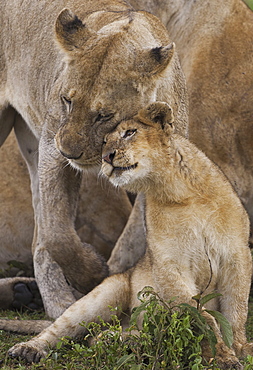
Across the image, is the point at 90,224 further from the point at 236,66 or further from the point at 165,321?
the point at 165,321

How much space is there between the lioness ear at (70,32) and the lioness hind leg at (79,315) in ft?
4.10

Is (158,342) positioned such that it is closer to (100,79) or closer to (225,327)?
(225,327)

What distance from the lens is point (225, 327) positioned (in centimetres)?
342

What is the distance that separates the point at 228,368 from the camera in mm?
3365

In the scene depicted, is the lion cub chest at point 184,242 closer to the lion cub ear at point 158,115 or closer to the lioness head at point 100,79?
the lion cub ear at point 158,115

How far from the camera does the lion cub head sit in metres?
3.34

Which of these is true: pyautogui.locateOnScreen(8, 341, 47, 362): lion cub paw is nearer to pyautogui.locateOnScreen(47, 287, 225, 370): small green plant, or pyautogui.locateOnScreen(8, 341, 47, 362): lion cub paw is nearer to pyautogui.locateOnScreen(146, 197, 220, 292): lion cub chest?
pyautogui.locateOnScreen(47, 287, 225, 370): small green plant

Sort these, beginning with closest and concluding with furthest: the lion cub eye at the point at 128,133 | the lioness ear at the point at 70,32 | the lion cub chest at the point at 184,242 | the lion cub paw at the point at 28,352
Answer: the lion cub eye at the point at 128,133, the lion cub chest at the point at 184,242, the lion cub paw at the point at 28,352, the lioness ear at the point at 70,32

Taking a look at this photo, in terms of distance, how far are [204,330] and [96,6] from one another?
2.55 meters

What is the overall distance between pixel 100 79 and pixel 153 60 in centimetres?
30

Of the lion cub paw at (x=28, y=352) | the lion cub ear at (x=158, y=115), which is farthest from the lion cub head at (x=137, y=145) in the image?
the lion cub paw at (x=28, y=352)

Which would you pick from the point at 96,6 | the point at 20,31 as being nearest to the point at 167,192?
the point at 96,6

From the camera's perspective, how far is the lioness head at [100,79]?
376 cm

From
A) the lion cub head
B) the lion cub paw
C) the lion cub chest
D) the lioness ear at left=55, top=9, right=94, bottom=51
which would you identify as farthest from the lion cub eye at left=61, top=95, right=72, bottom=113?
the lion cub paw
